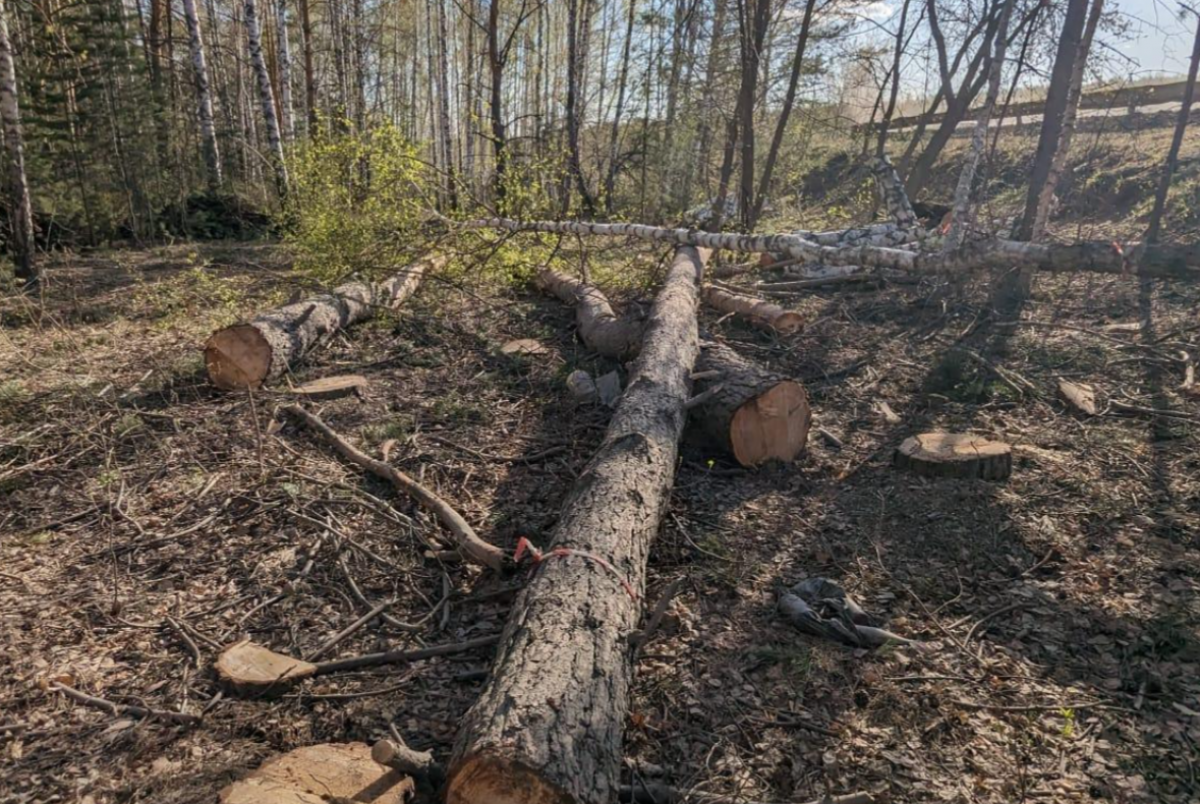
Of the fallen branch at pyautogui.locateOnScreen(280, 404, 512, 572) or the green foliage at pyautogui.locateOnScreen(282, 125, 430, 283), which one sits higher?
the green foliage at pyautogui.locateOnScreen(282, 125, 430, 283)

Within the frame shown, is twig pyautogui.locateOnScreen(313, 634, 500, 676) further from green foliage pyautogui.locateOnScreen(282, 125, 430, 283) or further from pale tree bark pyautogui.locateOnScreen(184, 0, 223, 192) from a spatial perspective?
pale tree bark pyautogui.locateOnScreen(184, 0, 223, 192)

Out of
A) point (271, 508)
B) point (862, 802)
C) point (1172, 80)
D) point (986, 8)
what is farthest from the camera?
point (1172, 80)

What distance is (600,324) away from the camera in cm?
652

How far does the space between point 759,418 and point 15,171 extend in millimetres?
8725

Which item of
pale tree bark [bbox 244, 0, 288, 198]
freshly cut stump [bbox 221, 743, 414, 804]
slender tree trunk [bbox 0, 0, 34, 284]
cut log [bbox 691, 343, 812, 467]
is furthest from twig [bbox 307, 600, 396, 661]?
pale tree bark [bbox 244, 0, 288, 198]

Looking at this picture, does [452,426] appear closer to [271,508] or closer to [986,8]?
[271,508]

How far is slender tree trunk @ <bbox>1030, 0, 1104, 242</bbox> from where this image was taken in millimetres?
7344

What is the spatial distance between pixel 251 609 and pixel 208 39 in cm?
2343

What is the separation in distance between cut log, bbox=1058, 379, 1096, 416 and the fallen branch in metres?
4.22

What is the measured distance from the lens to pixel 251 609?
312 cm

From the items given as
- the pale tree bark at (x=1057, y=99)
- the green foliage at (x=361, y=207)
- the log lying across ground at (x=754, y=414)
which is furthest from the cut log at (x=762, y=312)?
the green foliage at (x=361, y=207)

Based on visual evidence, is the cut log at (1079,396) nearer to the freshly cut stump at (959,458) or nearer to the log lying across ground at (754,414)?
the freshly cut stump at (959,458)

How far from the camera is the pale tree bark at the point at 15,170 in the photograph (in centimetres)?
770

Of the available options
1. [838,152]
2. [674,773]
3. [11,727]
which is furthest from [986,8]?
[11,727]
